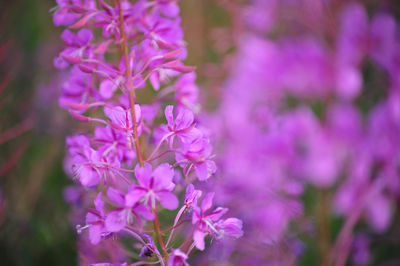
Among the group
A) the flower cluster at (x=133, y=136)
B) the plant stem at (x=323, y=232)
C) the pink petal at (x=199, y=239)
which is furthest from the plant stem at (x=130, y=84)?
the plant stem at (x=323, y=232)

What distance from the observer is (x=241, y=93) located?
4.33 feet

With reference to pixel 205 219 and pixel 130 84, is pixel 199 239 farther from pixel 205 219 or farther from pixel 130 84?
pixel 130 84

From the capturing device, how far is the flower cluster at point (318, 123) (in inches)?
43.9

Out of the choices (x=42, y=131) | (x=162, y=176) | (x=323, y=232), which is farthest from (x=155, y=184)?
(x=42, y=131)

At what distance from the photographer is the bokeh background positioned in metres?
1.01

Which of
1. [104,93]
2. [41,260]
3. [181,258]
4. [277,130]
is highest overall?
[104,93]

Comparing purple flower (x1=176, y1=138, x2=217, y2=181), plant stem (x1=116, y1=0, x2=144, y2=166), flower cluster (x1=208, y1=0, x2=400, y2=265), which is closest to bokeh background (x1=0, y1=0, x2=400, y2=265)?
flower cluster (x1=208, y1=0, x2=400, y2=265)

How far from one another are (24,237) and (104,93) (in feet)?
2.46

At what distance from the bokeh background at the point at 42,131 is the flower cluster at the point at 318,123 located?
71mm

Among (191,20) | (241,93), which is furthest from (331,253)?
(191,20)

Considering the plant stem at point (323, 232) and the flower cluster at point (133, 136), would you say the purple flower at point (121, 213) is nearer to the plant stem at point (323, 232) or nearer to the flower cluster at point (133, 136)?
the flower cluster at point (133, 136)

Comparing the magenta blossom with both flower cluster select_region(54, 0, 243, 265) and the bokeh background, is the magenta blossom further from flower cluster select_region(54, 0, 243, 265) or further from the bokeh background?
the bokeh background

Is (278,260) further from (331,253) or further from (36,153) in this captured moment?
(36,153)

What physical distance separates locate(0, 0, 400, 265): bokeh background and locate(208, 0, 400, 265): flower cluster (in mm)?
71
